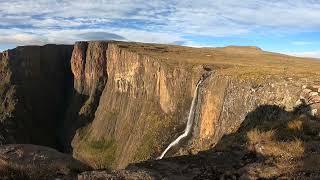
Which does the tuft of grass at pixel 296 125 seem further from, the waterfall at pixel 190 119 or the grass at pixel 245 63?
the waterfall at pixel 190 119

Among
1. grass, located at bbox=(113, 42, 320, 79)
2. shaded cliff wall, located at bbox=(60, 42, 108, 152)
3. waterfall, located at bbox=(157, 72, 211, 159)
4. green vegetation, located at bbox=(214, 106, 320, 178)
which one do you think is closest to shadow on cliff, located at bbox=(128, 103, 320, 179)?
green vegetation, located at bbox=(214, 106, 320, 178)

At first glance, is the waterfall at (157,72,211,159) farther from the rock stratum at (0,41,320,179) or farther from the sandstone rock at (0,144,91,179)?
the sandstone rock at (0,144,91,179)

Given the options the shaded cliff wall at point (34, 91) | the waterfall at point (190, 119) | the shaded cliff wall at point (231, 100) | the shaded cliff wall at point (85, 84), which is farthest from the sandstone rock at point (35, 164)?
the shaded cliff wall at point (34, 91)

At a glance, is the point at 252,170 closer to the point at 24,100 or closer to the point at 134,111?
the point at 134,111

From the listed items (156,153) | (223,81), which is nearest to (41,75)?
(156,153)

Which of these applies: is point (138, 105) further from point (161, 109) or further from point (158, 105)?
point (161, 109)

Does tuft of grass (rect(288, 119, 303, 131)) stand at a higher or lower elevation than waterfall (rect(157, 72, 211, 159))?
higher
